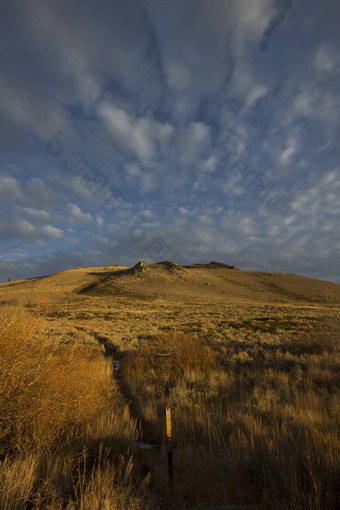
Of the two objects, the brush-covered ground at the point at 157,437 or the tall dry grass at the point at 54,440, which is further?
the brush-covered ground at the point at 157,437

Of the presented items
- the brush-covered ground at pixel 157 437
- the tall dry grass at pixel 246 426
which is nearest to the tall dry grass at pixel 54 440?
the brush-covered ground at pixel 157 437

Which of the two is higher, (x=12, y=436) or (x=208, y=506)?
(x=12, y=436)

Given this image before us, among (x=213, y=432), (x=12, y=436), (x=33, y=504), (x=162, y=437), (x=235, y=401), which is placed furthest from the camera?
(x=235, y=401)

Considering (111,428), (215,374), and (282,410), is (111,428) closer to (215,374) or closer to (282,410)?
(282,410)

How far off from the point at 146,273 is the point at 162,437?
95526mm

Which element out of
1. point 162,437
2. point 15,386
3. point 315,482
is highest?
point 15,386

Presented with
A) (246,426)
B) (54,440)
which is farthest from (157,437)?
(54,440)

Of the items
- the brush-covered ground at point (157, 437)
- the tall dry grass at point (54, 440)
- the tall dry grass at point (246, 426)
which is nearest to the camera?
the tall dry grass at point (54, 440)

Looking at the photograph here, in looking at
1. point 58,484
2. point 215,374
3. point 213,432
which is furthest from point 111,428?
point 215,374

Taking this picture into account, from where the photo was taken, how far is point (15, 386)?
3.70 m

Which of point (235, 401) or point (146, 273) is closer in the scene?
point (235, 401)

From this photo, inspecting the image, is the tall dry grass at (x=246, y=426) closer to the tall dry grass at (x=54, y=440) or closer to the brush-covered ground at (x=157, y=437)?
the brush-covered ground at (x=157, y=437)

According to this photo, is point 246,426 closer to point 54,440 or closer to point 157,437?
point 157,437

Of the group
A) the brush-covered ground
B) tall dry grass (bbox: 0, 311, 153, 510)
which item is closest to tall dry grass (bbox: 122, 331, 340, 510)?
the brush-covered ground
